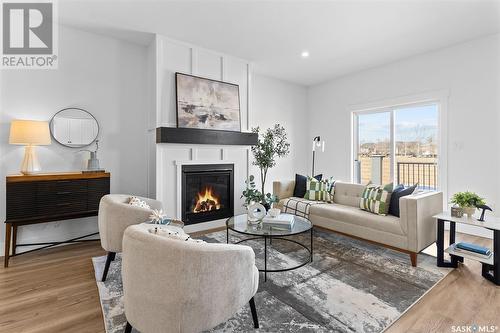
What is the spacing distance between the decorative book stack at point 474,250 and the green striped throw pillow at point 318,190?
1669 millimetres

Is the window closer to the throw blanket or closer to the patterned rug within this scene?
the throw blanket

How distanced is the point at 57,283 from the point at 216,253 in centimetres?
199

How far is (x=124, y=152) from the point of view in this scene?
367 cm

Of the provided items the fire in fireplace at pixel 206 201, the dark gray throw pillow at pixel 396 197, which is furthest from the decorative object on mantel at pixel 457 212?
the fire in fireplace at pixel 206 201

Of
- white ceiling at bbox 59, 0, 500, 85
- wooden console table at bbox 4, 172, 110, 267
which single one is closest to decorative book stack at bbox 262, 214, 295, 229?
wooden console table at bbox 4, 172, 110, 267

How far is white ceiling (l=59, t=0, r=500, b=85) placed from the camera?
9.20ft

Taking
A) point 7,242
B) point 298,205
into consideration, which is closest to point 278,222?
point 298,205

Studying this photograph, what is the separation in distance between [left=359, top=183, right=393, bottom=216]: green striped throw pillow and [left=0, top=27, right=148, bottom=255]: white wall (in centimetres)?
316

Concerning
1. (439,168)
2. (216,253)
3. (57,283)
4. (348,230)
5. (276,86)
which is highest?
(276,86)

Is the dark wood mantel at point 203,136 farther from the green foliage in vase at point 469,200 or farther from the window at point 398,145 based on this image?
the green foliage in vase at point 469,200

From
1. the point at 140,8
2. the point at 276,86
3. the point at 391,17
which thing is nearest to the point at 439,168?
the point at 391,17

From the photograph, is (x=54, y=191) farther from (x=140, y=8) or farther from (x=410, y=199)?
(x=410, y=199)

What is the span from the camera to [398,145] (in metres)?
4.64

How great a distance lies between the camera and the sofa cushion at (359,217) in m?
2.82
